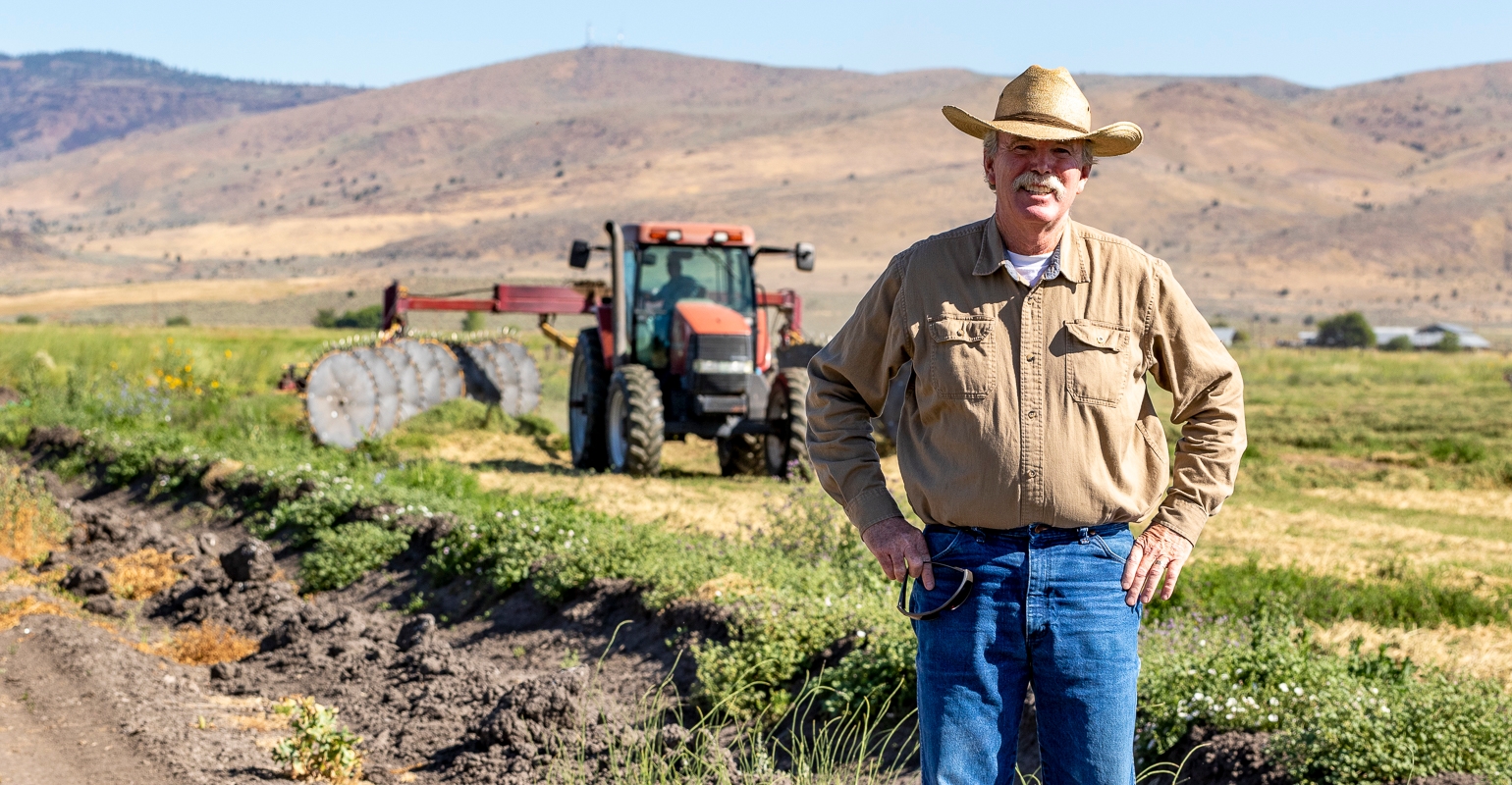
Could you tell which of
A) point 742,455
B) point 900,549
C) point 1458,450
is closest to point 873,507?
point 900,549

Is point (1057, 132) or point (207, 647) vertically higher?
point (1057, 132)

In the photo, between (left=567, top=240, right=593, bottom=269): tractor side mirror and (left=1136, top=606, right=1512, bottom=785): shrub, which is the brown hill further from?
(left=1136, top=606, right=1512, bottom=785): shrub

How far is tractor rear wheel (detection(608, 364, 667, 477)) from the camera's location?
13695mm

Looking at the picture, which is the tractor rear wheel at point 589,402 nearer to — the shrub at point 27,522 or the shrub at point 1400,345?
the shrub at point 27,522

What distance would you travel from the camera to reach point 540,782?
5.10 m

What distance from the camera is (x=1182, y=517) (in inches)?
123

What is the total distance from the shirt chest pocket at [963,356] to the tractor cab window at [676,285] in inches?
457

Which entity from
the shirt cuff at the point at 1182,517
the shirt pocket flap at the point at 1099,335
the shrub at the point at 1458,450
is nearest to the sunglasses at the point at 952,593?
the shirt cuff at the point at 1182,517

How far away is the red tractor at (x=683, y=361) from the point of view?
1376 centimetres

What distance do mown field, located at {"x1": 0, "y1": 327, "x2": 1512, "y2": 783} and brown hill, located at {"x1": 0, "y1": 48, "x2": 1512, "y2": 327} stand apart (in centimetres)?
4596

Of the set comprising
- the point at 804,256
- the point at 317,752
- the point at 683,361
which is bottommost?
the point at 317,752

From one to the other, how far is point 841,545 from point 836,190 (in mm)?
103859

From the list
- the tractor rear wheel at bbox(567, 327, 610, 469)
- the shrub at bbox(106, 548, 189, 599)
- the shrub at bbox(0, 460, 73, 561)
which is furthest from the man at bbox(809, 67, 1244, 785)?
the tractor rear wheel at bbox(567, 327, 610, 469)

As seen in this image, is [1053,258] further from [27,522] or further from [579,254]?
[579,254]
